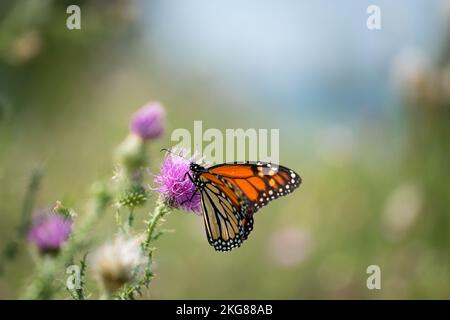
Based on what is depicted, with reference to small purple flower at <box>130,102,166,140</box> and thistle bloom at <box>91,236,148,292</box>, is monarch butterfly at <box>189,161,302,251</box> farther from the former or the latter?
thistle bloom at <box>91,236,148,292</box>

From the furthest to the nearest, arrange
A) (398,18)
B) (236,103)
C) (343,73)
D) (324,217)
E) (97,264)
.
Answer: (236,103), (343,73), (324,217), (398,18), (97,264)

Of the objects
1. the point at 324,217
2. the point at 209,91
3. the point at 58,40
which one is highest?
the point at 58,40

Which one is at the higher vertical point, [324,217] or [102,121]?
[102,121]

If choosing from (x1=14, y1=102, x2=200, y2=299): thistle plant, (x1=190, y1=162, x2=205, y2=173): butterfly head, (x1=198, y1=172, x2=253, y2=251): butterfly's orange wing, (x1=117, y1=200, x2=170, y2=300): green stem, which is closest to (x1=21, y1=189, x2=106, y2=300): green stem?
(x1=14, y1=102, x2=200, y2=299): thistle plant

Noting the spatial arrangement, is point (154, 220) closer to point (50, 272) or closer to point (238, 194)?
point (50, 272)

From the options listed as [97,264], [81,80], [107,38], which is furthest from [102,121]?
[97,264]

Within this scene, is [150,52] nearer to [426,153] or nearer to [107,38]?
[107,38]
